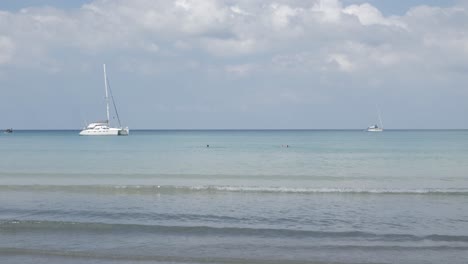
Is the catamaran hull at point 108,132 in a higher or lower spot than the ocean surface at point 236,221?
higher

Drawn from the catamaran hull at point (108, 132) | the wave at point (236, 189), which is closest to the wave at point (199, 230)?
the wave at point (236, 189)

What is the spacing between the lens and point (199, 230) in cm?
1599

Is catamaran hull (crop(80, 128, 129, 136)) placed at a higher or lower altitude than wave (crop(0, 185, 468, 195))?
higher

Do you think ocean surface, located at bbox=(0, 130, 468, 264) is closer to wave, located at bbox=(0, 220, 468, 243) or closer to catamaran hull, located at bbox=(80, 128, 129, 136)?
wave, located at bbox=(0, 220, 468, 243)

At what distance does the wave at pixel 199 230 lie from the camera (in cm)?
1523

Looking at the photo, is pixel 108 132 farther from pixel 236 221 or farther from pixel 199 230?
pixel 199 230

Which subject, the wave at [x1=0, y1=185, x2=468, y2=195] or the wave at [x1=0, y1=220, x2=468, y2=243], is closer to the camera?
the wave at [x1=0, y1=220, x2=468, y2=243]

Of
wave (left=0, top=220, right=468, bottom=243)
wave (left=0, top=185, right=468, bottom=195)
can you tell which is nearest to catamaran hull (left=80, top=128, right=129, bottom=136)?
wave (left=0, top=185, right=468, bottom=195)

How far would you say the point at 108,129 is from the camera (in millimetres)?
133250

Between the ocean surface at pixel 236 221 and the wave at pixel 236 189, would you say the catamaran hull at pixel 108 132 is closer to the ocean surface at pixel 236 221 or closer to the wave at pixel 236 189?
the ocean surface at pixel 236 221

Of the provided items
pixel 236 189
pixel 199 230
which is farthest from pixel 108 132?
pixel 199 230

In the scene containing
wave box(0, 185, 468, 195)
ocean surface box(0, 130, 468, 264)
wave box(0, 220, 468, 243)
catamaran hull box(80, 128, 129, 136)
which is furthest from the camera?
catamaran hull box(80, 128, 129, 136)

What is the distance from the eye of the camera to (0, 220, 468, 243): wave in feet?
50.0

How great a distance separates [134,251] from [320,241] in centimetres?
539
